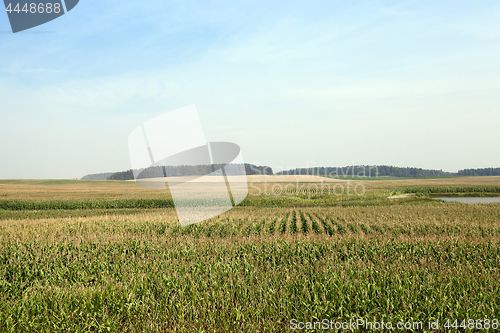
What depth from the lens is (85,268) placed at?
824cm

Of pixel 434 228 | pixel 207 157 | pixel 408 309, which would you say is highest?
pixel 207 157

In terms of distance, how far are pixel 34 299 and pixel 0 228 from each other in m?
14.5

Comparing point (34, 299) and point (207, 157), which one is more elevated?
point (207, 157)

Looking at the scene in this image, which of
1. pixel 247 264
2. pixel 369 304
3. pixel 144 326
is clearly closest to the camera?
pixel 144 326

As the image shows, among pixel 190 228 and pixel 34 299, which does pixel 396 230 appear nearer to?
pixel 190 228

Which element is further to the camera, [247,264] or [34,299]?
[247,264]

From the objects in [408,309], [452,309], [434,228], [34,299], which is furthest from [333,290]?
[434,228]

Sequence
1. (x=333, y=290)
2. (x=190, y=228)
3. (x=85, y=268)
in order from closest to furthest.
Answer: (x=333, y=290) < (x=85, y=268) < (x=190, y=228)

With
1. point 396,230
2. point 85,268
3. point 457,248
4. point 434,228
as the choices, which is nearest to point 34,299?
point 85,268

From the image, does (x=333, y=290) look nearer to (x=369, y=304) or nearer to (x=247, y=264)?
(x=369, y=304)

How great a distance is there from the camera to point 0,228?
1603cm

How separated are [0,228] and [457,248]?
23.7 m

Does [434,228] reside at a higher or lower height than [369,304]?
lower

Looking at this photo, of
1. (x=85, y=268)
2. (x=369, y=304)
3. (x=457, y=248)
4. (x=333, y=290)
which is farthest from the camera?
(x=457, y=248)
